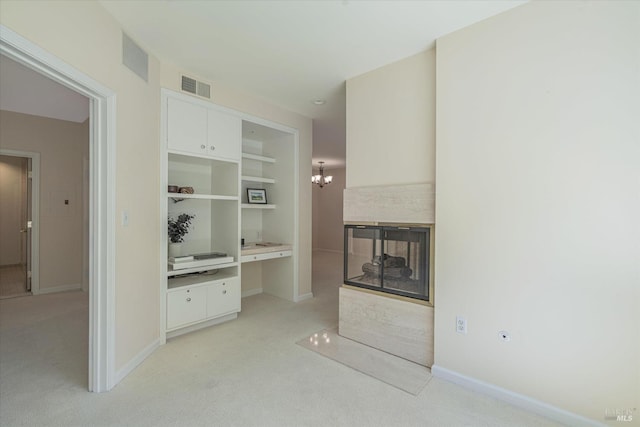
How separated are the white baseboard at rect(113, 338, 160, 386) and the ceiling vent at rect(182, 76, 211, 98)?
95.8 inches

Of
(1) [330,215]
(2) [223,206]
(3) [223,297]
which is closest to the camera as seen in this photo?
(3) [223,297]

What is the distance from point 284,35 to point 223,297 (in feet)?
8.66

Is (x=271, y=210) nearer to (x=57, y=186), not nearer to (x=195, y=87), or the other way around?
(x=195, y=87)

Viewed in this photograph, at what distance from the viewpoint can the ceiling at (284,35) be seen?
1951 mm

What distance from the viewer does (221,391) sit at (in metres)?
2.02

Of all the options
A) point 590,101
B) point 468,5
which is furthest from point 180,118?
point 590,101

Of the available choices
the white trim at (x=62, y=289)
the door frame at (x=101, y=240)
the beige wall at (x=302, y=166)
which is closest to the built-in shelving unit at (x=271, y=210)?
the beige wall at (x=302, y=166)

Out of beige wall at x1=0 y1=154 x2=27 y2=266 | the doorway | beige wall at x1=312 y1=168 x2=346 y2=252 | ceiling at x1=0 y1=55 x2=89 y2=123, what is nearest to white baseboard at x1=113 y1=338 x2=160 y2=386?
ceiling at x1=0 y1=55 x2=89 y2=123

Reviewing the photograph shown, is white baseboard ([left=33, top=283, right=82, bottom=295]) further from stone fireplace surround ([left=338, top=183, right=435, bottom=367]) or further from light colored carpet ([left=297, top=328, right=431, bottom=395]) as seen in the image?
stone fireplace surround ([left=338, top=183, right=435, bottom=367])

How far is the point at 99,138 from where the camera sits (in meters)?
2.02

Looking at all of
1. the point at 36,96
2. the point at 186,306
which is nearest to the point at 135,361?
the point at 186,306

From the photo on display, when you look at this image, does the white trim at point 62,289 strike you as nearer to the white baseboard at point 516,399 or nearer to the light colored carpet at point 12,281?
the light colored carpet at point 12,281

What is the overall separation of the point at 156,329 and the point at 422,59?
11.1 ft

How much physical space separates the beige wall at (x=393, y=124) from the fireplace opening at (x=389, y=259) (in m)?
0.46
